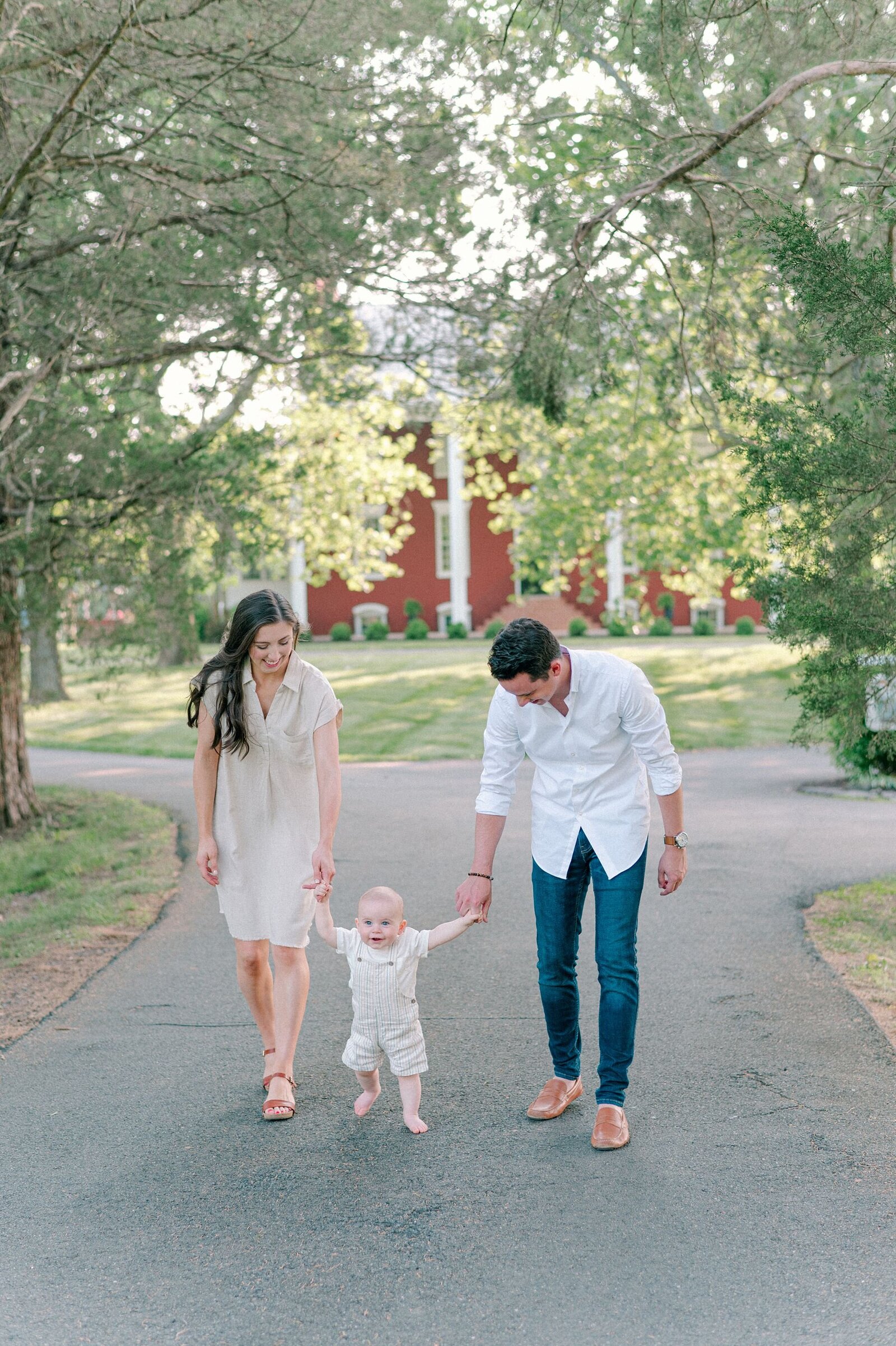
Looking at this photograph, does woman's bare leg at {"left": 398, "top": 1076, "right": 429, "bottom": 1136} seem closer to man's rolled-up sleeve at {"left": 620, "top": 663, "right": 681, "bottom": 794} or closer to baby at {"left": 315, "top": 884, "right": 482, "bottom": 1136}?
baby at {"left": 315, "top": 884, "right": 482, "bottom": 1136}

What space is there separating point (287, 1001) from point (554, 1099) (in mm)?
1098

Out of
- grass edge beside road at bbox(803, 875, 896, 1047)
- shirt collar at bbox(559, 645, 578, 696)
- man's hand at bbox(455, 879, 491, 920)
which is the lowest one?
grass edge beside road at bbox(803, 875, 896, 1047)

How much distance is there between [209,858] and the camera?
507cm

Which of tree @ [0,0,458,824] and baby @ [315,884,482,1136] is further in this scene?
tree @ [0,0,458,824]

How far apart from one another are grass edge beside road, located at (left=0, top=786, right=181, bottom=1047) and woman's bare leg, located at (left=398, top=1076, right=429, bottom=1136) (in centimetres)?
233

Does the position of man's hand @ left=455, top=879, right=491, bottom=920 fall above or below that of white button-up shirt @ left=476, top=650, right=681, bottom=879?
below

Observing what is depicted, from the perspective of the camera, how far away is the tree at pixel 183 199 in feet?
28.5

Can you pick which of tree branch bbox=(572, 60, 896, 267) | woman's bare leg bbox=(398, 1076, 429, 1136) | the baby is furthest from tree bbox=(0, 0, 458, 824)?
woman's bare leg bbox=(398, 1076, 429, 1136)

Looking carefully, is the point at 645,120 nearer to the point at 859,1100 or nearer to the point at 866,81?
the point at 866,81

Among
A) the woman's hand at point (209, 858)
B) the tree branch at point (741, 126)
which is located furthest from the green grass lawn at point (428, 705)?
the woman's hand at point (209, 858)

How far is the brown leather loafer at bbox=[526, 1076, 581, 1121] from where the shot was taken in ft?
15.9

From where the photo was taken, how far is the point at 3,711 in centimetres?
1304

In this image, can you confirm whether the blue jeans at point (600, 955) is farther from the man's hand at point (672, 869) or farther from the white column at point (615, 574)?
the white column at point (615, 574)

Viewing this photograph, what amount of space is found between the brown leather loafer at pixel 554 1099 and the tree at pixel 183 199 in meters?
6.20
